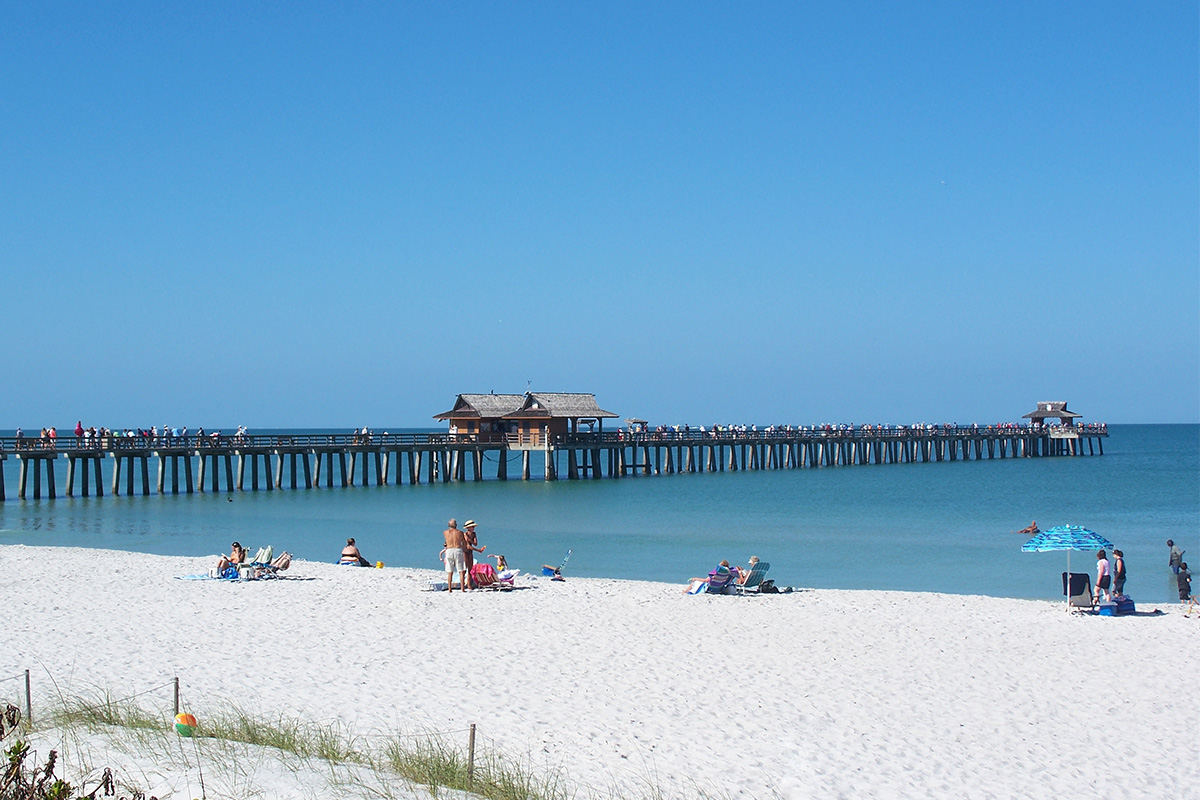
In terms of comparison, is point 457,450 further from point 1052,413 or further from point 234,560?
point 1052,413

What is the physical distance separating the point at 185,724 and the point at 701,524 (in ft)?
77.1

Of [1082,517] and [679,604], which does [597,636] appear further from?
[1082,517]

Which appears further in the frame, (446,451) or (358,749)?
(446,451)

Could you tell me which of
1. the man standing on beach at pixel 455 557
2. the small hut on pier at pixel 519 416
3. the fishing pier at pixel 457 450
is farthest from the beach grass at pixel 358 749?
the small hut on pier at pixel 519 416

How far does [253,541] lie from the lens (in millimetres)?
25703

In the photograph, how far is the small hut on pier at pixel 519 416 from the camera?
47.3 metres

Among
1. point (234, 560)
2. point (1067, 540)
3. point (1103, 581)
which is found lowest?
point (1103, 581)

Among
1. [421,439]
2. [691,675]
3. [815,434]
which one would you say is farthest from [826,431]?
[691,675]

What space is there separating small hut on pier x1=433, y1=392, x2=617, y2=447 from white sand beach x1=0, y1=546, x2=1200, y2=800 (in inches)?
1215

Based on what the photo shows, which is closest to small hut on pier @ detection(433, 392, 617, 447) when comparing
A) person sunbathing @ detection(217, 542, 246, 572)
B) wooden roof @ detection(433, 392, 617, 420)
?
wooden roof @ detection(433, 392, 617, 420)

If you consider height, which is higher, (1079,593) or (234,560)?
(234,560)

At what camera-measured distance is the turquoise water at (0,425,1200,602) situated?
2120cm

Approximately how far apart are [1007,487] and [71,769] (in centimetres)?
4550

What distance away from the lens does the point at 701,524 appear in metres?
30.0
